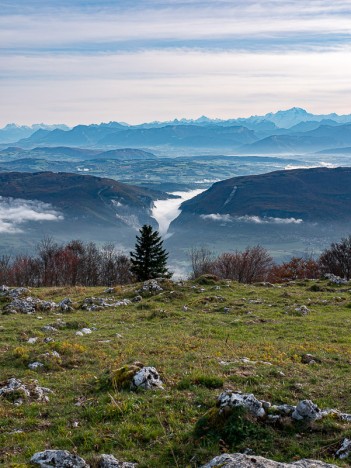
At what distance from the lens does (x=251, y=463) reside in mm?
7922

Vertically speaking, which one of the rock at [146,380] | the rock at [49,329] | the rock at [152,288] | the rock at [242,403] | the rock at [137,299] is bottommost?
the rock at [137,299]

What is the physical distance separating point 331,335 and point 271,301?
10.3 m

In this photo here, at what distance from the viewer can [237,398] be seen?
1056 cm

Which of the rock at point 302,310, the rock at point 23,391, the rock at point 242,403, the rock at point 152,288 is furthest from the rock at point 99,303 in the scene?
the rock at point 242,403

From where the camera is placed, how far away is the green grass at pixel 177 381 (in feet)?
32.3

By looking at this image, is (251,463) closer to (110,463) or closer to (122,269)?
(110,463)

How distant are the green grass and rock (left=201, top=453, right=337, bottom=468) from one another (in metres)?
0.73

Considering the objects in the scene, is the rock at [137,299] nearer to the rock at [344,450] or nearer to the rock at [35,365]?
the rock at [35,365]

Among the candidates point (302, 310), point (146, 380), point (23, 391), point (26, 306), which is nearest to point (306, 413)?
point (146, 380)

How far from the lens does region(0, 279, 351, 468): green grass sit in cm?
985

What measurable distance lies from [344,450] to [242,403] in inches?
94.6

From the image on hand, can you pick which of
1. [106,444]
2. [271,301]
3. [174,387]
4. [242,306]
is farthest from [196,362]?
[271,301]

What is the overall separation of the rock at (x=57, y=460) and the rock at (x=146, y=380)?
4.52 meters

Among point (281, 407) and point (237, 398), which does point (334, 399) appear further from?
point (237, 398)
